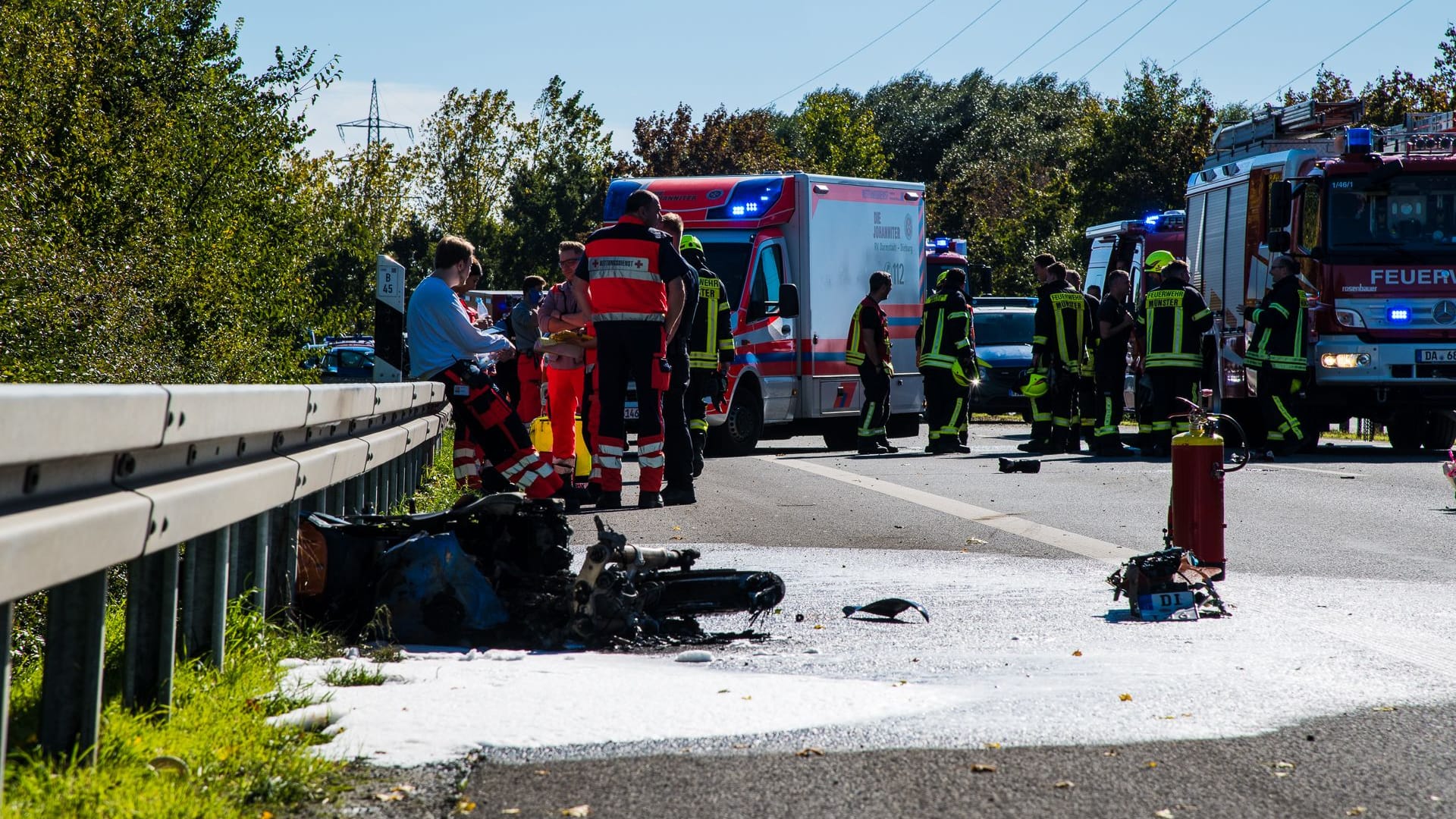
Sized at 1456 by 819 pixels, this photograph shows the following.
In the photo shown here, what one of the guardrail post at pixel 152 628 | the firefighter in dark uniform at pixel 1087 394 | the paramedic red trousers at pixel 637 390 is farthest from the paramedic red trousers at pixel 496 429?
the firefighter in dark uniform at pixel 1087 394

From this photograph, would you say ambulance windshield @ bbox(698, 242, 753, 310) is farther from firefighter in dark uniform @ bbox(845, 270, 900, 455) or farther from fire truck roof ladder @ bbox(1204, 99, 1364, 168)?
fire truck roof ladder @ bbox(1204, 99, 1364, 168)

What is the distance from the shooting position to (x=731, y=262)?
17.2 meters

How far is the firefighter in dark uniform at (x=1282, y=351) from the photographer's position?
1644 centimetres

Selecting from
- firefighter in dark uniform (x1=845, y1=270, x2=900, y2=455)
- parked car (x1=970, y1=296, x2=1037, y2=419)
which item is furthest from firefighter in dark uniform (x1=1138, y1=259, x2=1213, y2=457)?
parked car (x1=970, y1=296, x2=1037, y2=419)

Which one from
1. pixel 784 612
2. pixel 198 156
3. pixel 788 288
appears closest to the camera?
pixel 784 612

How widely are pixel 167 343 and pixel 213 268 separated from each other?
2444mm

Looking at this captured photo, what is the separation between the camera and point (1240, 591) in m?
6.76

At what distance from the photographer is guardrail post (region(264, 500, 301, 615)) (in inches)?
201

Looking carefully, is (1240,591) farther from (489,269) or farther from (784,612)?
(489,269)

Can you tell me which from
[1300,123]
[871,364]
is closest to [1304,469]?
[871,364]

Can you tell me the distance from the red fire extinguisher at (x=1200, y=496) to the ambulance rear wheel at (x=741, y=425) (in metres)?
10.6

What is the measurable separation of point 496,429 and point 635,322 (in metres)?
1.30

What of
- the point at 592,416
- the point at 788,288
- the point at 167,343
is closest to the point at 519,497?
the point at 592,416

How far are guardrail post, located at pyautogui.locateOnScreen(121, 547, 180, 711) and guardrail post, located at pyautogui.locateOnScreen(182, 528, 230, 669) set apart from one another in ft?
1.22
